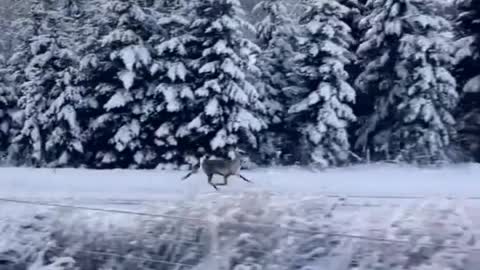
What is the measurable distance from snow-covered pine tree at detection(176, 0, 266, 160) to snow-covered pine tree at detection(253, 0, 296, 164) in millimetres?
1885

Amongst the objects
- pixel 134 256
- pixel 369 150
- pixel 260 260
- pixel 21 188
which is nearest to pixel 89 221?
pixel 134 256

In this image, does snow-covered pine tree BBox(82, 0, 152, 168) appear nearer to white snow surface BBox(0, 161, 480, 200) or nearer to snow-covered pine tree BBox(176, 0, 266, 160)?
snow-covered pine tree BBox(176, 0, 266, 160)

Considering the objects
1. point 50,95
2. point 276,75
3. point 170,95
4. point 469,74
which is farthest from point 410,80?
point 50,95

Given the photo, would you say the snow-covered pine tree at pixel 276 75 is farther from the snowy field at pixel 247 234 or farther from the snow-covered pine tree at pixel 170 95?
the snowy field at pixel 247 234

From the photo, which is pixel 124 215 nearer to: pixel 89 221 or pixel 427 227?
pixel 89 221

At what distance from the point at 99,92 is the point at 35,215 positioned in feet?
59.8

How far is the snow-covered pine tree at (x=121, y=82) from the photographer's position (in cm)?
2584

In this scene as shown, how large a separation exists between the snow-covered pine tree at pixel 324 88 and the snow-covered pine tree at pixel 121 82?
5.74m

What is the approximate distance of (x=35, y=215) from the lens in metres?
9.12

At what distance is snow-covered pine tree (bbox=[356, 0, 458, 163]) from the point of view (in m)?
24.0

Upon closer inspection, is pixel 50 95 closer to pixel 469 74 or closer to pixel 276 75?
Answer: pixel 276 75

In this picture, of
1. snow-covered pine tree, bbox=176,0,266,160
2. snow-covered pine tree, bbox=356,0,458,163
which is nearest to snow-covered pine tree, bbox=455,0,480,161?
snow-covered pine tree, bbox=356,0,458,163

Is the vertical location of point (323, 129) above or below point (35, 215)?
above

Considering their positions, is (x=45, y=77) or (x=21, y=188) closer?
(x=21, y=188)
